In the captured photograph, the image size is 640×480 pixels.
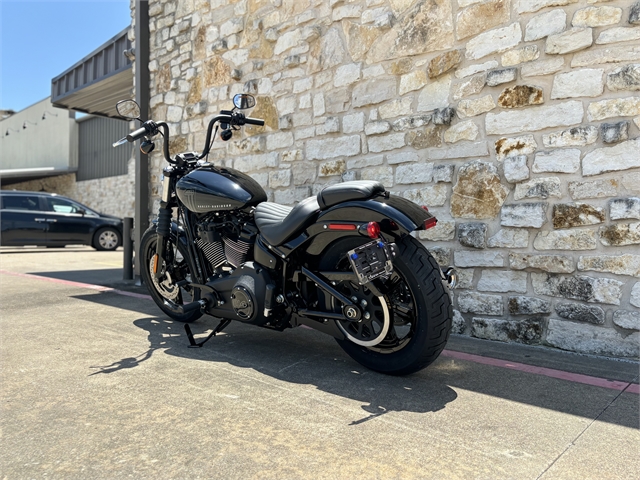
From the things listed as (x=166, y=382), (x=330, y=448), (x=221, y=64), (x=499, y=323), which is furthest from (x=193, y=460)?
(x=221, y=64)

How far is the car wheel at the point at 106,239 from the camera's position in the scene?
43.2ft

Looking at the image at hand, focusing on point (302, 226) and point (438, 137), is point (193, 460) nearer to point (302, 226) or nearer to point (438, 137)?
point (302, 226)

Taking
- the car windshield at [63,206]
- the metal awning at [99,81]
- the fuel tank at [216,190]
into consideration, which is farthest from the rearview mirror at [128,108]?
the car windshield at [63,206]

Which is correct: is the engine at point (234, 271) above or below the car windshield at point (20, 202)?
below

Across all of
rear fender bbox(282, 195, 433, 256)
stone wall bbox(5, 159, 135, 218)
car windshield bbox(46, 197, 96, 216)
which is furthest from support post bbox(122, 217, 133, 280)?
stone wall bbox(5, 159, 135, 218)

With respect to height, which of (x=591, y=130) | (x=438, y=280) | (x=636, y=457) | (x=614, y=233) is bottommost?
(x=636, y=457)

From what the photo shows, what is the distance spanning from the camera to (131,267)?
6852 millimetres

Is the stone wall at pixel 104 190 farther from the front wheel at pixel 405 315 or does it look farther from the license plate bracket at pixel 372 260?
the license plate bracket at pixel 372 260

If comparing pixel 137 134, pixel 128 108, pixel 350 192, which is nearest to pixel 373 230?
pixel 350 192

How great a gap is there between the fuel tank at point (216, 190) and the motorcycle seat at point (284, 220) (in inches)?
8.6

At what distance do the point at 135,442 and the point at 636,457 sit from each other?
2.04 metres

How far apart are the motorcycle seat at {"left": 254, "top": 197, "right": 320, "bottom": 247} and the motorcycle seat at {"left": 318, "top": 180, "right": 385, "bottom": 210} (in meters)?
0.13

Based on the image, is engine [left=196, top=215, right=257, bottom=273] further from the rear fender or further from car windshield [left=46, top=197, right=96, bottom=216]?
car windshield [left=46, top=197, right=96, bottom=216]

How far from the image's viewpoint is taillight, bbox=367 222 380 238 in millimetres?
2773
